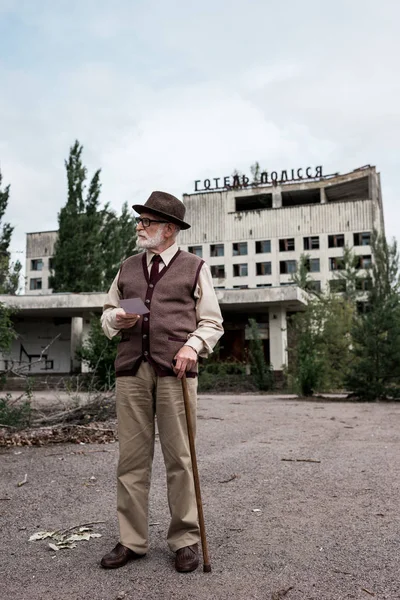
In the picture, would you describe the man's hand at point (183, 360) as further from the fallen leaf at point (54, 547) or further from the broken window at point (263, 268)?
the broken window at point (263, 268)

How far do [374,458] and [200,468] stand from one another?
6.91ft

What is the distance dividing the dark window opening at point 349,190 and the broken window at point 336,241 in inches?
228

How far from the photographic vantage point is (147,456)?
11.9ft

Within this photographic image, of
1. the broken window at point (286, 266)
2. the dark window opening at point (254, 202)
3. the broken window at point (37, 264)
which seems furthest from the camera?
the broken window at point (37, 264)

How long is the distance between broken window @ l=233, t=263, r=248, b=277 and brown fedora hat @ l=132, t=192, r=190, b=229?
176 feet

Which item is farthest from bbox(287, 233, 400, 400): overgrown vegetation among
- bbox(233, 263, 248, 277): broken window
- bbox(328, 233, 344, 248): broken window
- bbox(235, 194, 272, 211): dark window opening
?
bbox(235, 194, 272, 211): dark window opening

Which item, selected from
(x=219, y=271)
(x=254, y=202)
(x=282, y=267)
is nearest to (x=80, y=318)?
(x=219, y=271)

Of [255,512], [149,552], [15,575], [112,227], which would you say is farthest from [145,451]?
[112,227]

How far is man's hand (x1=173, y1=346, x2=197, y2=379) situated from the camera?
345cm

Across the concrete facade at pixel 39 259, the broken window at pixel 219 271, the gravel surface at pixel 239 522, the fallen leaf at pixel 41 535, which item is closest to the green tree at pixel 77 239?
the broken window at pixel 219 271

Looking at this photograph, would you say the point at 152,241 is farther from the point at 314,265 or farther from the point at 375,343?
the point at 314,265

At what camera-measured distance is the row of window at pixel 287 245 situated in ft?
176

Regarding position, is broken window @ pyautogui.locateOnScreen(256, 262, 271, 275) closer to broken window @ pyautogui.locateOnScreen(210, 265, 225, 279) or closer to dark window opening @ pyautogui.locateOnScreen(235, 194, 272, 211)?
broken window @ pyautogui.locateOnScreen(210, 265, 225, 279)

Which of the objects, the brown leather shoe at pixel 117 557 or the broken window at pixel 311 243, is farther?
the broken window at pixel 311 243
